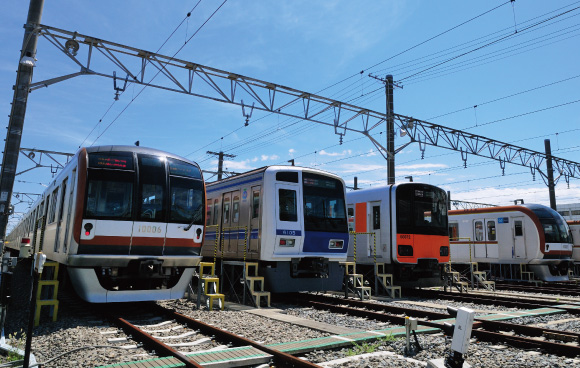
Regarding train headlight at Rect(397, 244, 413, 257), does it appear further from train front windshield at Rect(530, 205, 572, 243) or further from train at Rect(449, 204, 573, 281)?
train front windshield at Rect(530, 205, 572, 243)

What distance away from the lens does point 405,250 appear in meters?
12.8

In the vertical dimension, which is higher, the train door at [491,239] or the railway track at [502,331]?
the train door at [491,239]

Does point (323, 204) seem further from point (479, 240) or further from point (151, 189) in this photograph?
point (479, 240)

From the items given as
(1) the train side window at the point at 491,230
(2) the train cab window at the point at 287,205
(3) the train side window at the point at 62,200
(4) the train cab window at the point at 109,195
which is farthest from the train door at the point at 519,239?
(3) the train side window at the point at 62,200

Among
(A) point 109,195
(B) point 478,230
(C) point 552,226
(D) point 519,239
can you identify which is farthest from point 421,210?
(A) point 109,195

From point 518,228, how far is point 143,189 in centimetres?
1608

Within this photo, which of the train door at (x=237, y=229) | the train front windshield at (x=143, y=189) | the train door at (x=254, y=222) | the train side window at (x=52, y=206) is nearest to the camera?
the train front windshield at (x=143, y=189)

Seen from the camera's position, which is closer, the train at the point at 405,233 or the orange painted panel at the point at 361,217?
the train at the point at 405,233

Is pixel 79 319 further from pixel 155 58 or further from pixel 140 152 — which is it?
pixel 155 58

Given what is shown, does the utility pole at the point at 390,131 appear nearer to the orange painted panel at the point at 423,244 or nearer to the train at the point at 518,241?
the train at the point at 518,241

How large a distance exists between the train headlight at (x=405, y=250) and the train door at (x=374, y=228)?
2.26 feet

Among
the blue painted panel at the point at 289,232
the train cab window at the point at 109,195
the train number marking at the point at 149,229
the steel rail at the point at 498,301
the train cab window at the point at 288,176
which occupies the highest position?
the train cab window at the point at 288,176

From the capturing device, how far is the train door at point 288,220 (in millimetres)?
10445

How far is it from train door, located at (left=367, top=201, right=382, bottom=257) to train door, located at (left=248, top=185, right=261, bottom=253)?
408cm
